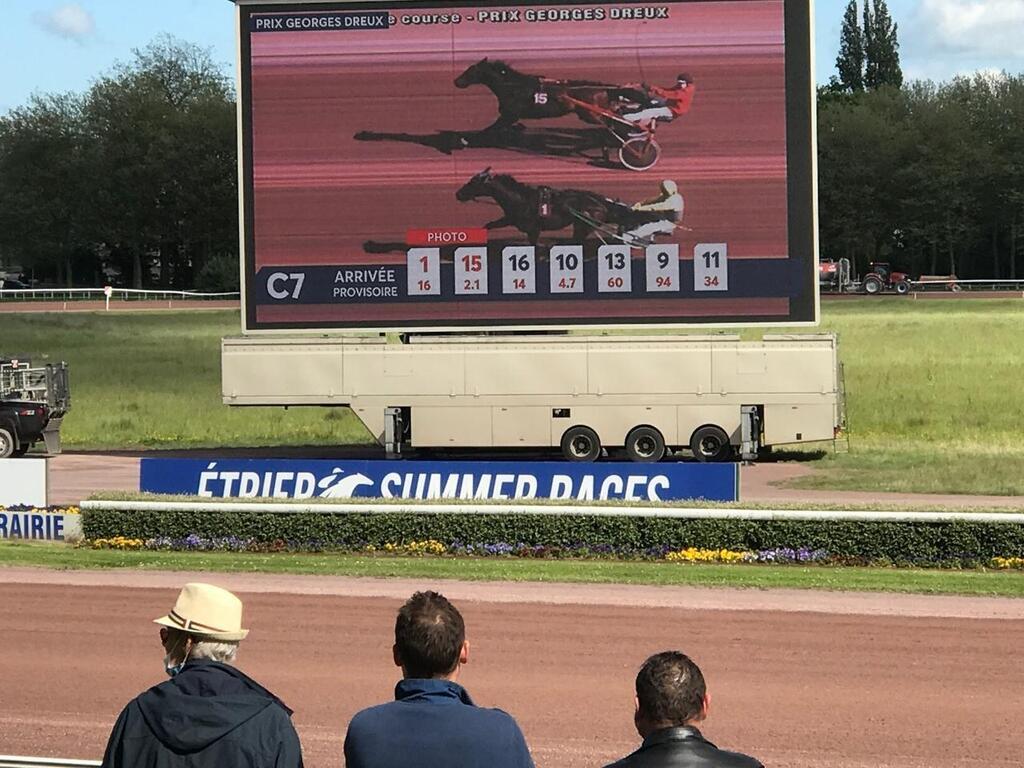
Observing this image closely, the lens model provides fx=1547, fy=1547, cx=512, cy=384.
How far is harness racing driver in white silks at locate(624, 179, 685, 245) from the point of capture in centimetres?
2298

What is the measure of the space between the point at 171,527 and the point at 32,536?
1.78 meters

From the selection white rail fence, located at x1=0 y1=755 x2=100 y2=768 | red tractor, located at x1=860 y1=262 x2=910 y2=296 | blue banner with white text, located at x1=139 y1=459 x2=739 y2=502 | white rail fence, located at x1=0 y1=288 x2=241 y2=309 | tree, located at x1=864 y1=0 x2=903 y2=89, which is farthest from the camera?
tree, located at x1=864 y1=0 x2=903 y2=89

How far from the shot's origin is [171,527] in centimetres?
1658

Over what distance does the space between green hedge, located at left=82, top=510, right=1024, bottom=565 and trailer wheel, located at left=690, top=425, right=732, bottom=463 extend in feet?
28.1

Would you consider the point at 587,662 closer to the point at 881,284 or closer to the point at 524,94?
the point at 524,94

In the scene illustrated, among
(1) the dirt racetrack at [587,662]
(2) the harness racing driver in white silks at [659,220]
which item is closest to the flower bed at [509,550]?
(1) the dirt racetrack at [587,662]

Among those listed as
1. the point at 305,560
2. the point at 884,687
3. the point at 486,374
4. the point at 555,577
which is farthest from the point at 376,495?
the point at 884,687

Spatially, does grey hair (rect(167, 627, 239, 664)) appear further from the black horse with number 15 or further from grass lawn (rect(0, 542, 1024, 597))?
the black horse with number 15

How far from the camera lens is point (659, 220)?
22984 mm

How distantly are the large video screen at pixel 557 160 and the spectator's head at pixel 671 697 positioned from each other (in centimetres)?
1901

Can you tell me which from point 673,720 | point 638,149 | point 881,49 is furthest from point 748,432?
point 881,49

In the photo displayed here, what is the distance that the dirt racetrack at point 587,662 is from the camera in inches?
365

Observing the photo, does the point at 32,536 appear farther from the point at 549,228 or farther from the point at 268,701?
the point at 268,701

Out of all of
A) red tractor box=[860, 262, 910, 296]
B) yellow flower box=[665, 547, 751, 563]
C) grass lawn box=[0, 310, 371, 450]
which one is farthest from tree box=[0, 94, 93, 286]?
yellow flower box=[665, 547, 751, 563]
